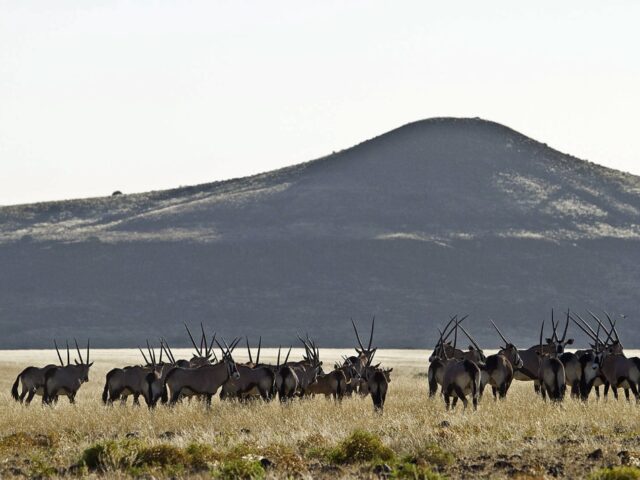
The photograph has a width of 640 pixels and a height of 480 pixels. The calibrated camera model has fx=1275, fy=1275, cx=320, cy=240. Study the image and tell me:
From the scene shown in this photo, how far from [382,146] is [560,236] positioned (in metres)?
53.6

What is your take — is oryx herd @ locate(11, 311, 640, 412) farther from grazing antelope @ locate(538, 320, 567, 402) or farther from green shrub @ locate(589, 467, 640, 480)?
green shrub @ locate(589, 467, 640, 480)

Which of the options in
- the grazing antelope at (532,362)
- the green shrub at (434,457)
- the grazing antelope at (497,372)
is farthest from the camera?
the grazing antelope at (532,362)

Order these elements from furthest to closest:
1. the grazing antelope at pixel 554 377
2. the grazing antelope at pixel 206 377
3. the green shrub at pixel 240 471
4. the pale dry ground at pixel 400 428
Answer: the grazing antelope at pixel 206 377 → the grazing antelope at pixel 554 377 → the pale dry ground at pixel 400 428 → the green shrub at pixel 240 471

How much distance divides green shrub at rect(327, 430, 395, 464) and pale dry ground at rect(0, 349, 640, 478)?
0.42m

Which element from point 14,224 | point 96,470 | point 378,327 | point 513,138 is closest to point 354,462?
point 96,470

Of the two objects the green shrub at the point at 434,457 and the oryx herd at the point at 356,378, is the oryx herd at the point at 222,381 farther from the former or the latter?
the green shrub at the point at 434,457

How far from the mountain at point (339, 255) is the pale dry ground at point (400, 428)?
7643cm

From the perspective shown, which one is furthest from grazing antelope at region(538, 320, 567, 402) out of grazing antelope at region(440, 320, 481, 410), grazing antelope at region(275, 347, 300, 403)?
grazing antelope at region(275, 347, 300, 403)

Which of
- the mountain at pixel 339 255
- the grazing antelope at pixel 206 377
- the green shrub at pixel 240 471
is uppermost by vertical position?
the mountain at pixel 339 255

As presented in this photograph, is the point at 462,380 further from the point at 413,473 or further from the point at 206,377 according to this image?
the point at 413,473

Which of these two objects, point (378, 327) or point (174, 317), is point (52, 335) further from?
point (378, 327)

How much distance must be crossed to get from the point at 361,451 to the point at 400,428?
10.9 ft

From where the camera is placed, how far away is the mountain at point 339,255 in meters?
111

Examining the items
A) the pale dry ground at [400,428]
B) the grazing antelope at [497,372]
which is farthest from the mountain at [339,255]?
the pale dry ground at [400,428]
